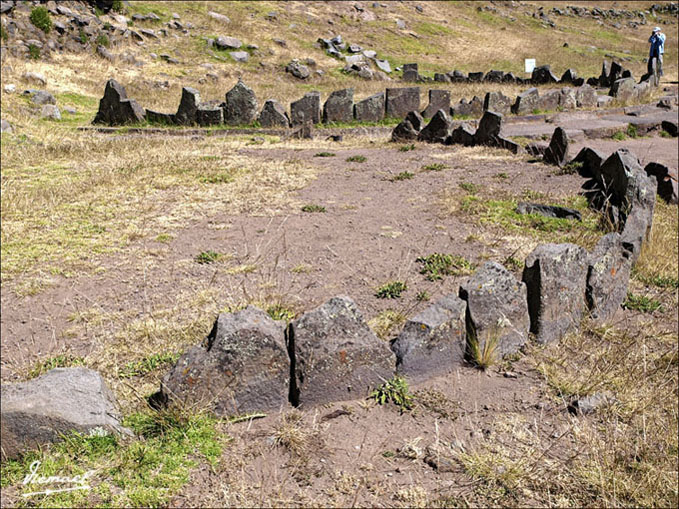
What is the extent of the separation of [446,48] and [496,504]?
115ft

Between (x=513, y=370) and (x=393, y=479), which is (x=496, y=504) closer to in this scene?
(x=393, y=479)

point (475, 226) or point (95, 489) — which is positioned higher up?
point (475, 226)

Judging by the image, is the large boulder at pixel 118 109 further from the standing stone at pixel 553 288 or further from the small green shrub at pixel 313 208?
the standing stone at pixel 553 288

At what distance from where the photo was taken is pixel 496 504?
3.06 meters

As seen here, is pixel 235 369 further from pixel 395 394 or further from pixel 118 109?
pixel 118 109

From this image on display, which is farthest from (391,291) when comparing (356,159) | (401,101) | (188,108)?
(401,101)

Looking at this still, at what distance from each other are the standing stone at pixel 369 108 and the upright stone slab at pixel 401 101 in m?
0.37

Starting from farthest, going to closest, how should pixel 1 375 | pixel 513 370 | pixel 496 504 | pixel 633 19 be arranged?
pixel 633 19
pixel 1 375
pixel 513 370
pixel 496 504

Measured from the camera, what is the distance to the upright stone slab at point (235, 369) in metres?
3.59

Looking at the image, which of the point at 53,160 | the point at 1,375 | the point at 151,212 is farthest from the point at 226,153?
the point at 1,375

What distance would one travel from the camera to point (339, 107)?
15680mm

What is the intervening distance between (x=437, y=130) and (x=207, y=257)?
8.15 meters

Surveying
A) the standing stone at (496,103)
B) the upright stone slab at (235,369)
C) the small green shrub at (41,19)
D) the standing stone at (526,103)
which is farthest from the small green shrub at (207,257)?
the small green shrub at (41,19)

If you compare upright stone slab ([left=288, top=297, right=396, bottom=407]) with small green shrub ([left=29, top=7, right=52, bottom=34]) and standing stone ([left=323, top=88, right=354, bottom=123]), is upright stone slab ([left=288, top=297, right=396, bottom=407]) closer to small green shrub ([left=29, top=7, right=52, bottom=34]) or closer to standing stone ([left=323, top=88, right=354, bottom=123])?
standing stone ([left=323, top=88, right=354, bottom=123])
